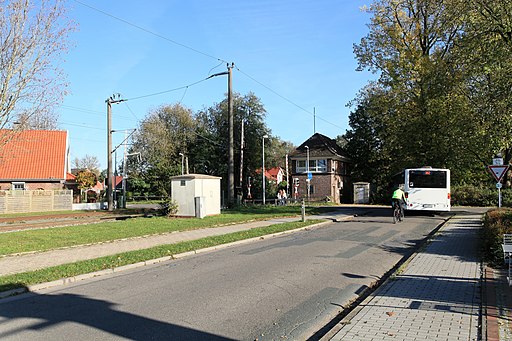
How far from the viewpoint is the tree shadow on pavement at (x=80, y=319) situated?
5277 millimetres

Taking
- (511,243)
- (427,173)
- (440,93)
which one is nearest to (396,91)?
(440,93)

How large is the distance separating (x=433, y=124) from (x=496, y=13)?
305 inches

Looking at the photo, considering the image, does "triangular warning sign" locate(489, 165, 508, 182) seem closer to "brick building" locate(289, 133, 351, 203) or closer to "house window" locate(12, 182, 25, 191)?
"brick building" locate(289, 133, 351, 203)

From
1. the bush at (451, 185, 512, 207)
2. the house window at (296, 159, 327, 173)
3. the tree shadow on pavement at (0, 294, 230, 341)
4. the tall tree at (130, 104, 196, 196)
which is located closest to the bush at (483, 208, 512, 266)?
the tree shadow on pavement at (0, 294, 230, 341)

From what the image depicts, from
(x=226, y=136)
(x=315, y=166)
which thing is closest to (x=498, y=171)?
(x=315, y=166)

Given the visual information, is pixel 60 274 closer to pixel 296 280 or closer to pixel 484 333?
pixel 296 280

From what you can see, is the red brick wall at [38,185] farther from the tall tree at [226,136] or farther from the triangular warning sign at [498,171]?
the triangular warning sign at [498,171]

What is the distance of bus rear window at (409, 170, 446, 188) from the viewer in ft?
82.7

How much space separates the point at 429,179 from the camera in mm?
25328

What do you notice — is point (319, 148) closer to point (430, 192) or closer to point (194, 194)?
point (430, 192)

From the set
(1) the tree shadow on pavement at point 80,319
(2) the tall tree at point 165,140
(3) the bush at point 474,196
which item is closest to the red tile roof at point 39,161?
(2) the tall tree at point 165,140

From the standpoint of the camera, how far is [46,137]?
47469 millimetres

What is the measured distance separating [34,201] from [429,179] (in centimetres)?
3124

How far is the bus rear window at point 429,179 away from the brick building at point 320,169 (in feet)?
87.0
